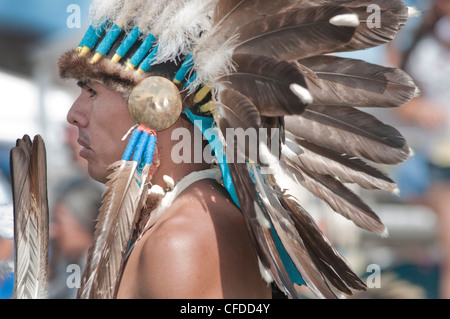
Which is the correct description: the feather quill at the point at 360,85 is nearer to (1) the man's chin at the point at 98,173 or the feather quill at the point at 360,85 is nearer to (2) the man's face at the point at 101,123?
(2) the man's face at the point at 101,123

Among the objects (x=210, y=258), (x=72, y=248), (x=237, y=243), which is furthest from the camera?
(x=72, y=248)

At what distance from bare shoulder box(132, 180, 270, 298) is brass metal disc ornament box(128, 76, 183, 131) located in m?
0.25

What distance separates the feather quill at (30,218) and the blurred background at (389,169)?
1.70 meters

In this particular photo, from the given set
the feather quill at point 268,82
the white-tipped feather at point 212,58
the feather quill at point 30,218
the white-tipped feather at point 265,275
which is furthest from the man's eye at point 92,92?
the white-tipped feather at point 265,275

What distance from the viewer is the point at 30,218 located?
184 centimetres

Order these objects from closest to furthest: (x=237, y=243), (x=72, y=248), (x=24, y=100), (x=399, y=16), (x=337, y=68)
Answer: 1. (x=237, y=243)
2. (x=399, y=16)
3. (x=337, y=68)
4. (x=72, y=248)
5. (x=24, y=100)

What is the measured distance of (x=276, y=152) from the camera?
1569 mm

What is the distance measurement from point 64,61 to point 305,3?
88cm

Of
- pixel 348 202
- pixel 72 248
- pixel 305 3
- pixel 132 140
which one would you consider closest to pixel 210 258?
pixel 132 140

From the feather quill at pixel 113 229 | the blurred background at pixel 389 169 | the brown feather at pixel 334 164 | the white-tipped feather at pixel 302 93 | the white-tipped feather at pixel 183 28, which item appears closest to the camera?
the white-tipped feather at pixel 302 93

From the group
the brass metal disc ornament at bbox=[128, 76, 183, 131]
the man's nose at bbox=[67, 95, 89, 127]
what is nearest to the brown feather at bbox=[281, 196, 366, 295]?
the brass metal disc ornament at bbox=[128, 76, 183, 131]

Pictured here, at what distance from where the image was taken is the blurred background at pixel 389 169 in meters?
4.25

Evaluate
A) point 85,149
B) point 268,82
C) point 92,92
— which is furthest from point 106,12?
point 268,82
